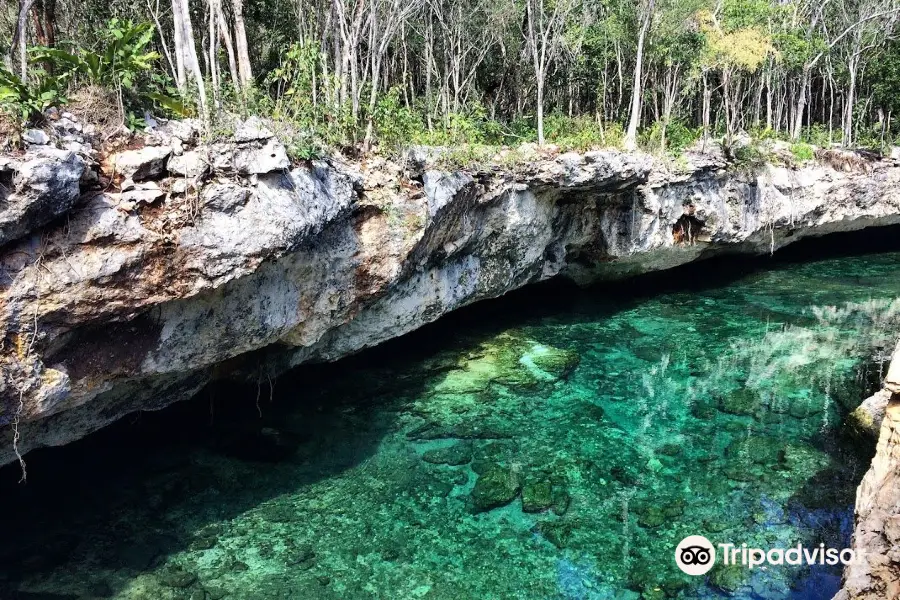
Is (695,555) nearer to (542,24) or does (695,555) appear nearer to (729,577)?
(729,577)

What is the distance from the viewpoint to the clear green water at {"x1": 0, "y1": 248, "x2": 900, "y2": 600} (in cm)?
873

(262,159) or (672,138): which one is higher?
(672,138)

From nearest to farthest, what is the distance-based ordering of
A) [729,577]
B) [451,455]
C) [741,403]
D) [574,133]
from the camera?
[729,577] → [451,455] → [741,403] → [574,133]

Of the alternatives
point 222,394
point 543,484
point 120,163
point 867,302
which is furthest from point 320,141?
point 867,302

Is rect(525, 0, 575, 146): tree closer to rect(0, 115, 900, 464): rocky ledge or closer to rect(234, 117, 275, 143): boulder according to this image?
rect(0, 115, 900, 464): rocky ledge

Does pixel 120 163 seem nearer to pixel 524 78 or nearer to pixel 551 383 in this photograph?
pixel 551 383

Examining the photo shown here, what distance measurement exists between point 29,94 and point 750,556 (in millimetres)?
11683

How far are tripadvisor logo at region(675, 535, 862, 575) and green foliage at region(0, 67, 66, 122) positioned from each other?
35.3ft

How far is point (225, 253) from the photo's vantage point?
8953 mm

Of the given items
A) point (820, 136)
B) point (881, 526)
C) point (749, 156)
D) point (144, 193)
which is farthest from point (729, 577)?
point (820, 136)

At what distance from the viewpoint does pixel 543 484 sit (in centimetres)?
1077

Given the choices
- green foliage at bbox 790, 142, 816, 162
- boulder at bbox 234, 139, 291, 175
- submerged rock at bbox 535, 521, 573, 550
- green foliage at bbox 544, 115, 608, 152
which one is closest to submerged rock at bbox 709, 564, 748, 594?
submerged rock at bbox 535, 521, 573, 550

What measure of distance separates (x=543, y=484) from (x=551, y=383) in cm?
434

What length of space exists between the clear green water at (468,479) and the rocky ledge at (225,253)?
131 centimetres
